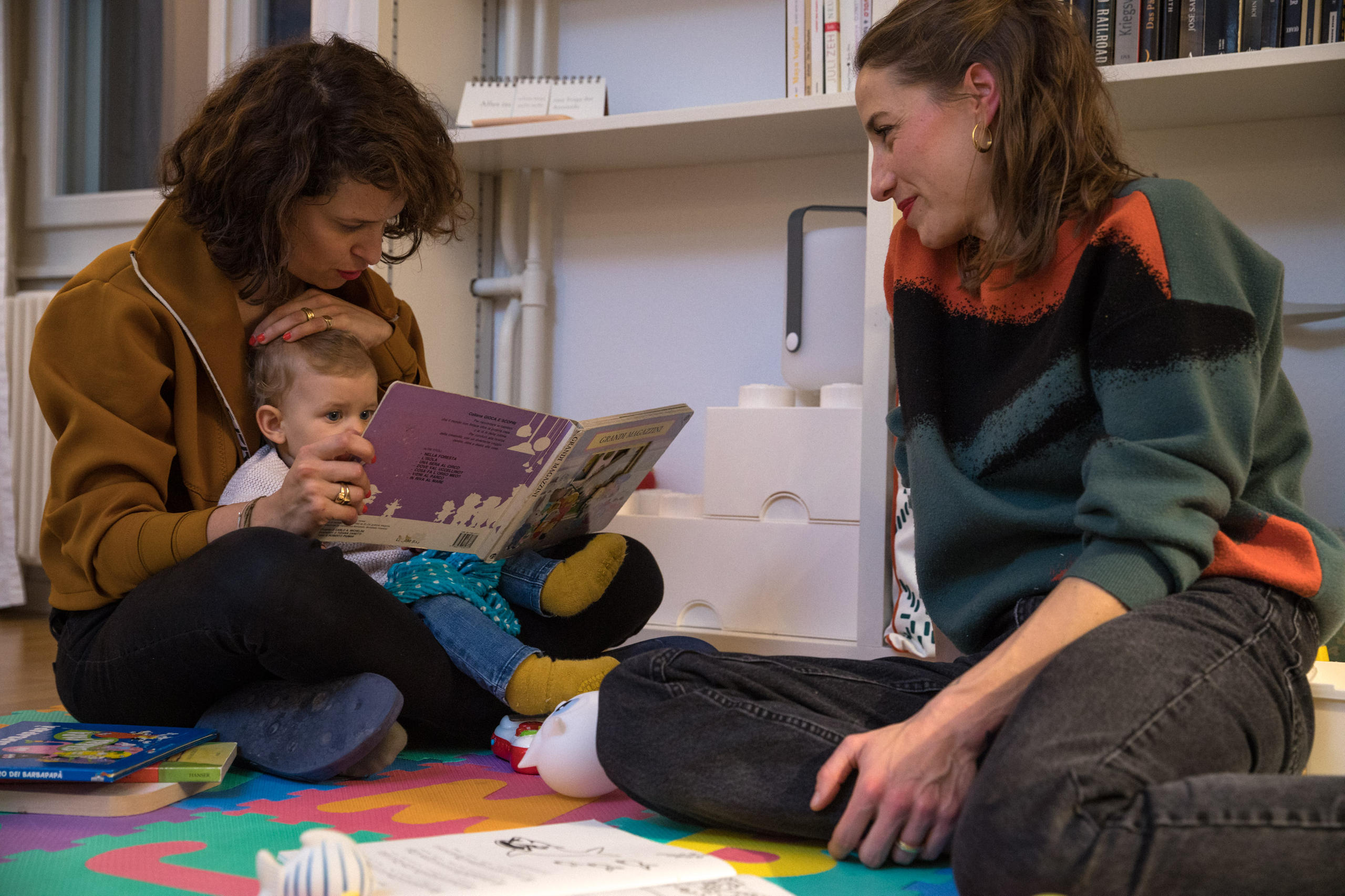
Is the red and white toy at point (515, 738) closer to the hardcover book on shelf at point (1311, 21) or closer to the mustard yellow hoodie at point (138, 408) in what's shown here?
the mustard yellow hoodie at point (138, 408)

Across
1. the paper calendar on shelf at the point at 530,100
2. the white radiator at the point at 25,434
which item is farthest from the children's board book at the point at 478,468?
the white radiator at the point at 25,434

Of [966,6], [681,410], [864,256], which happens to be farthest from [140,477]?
[864,256]

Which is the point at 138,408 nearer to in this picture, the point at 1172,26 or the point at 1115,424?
the point at 1115,424

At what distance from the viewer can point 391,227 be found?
134cm

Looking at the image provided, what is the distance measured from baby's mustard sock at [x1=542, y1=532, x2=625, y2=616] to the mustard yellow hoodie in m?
0.36

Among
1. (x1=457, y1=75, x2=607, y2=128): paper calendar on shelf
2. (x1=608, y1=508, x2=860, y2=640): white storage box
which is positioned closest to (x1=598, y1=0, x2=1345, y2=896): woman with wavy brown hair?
(x1=608, y1=508, x2=860, y2=640): white storage box

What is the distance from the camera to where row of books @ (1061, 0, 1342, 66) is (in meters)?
1.43

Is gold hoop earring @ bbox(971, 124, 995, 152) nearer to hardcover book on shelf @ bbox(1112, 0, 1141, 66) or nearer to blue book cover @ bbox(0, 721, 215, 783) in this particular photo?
hardcover book on shelf @ bbox(1112, 0, 1141, 66)

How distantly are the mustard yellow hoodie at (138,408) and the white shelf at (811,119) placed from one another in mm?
787

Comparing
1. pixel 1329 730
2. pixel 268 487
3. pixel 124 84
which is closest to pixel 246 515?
pixel 268 487

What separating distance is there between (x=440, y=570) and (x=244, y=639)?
0.26m

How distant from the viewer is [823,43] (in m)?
1.67

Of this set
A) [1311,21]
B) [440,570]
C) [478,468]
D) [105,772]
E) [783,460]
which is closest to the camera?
[105,772]

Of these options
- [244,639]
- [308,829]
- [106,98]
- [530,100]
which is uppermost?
[106,98]
